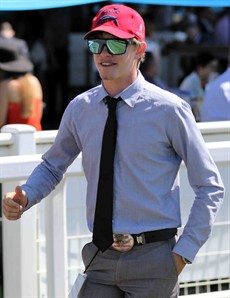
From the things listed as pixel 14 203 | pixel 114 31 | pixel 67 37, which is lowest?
pixel 67 37

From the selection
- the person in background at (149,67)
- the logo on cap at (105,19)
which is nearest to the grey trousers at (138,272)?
the logo on cap at (105,19)

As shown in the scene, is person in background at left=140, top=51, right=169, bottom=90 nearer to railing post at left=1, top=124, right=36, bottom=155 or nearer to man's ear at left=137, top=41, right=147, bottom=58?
railing post at left=1, top=124, right=36, bottom=155

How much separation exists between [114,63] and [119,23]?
154 millimetres

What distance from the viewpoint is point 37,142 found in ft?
14.5

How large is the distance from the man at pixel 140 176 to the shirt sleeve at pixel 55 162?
0.36 feet

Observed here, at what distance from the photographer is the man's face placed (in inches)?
126

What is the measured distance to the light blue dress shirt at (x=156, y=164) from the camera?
10.4ft

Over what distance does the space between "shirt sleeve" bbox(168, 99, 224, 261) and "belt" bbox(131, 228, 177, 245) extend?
0.26 feet

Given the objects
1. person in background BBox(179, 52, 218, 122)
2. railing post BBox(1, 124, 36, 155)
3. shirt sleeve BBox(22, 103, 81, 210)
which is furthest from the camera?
person in background BBox(179, 52, 218, 122)

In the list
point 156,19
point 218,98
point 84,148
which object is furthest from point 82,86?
point 84,148

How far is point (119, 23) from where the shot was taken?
3193 millimetres

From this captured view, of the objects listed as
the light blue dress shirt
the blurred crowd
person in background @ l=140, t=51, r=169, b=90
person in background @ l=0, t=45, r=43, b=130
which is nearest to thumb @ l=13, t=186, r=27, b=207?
the light blue dress shirt

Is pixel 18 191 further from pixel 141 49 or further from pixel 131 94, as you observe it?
pixel 141 49

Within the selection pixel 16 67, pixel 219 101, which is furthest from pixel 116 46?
pixel 16 67
